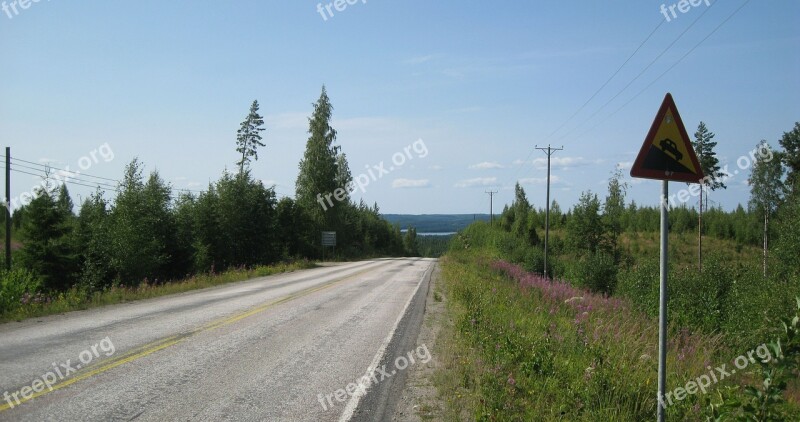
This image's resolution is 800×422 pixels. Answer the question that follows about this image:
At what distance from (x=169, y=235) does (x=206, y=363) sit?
3559 cm

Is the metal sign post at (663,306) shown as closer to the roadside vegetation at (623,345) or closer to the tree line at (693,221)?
the roadside vegetation at (623,345)

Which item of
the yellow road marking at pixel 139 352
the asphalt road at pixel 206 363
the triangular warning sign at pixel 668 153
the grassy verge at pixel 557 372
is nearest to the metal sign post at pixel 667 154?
the triangular warning sign at pixel 668 153

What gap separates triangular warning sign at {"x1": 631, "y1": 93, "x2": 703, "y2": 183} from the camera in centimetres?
444

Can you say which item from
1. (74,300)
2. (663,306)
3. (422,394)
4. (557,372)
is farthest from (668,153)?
(74,300)

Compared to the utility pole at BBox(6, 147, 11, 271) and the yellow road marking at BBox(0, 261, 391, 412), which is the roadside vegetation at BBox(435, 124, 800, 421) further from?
the utility pole at BBox(6, 147, 11, 271)

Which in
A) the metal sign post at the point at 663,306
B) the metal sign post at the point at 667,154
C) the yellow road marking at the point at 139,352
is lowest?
the yellow road marking at the point at 139,352

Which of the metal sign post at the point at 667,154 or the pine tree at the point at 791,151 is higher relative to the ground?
the pine tree at the point at 791,151

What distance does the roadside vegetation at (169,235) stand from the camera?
64.1ft

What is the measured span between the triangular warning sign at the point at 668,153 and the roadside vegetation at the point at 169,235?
13328 mm

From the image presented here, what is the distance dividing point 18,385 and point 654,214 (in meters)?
73.4

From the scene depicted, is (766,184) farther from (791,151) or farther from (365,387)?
(365,387)

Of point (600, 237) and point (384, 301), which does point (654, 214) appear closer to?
point (600, 237)

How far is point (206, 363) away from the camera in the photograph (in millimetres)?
7691

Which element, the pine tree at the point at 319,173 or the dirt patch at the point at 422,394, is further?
the pine tree at the point at 319,173
